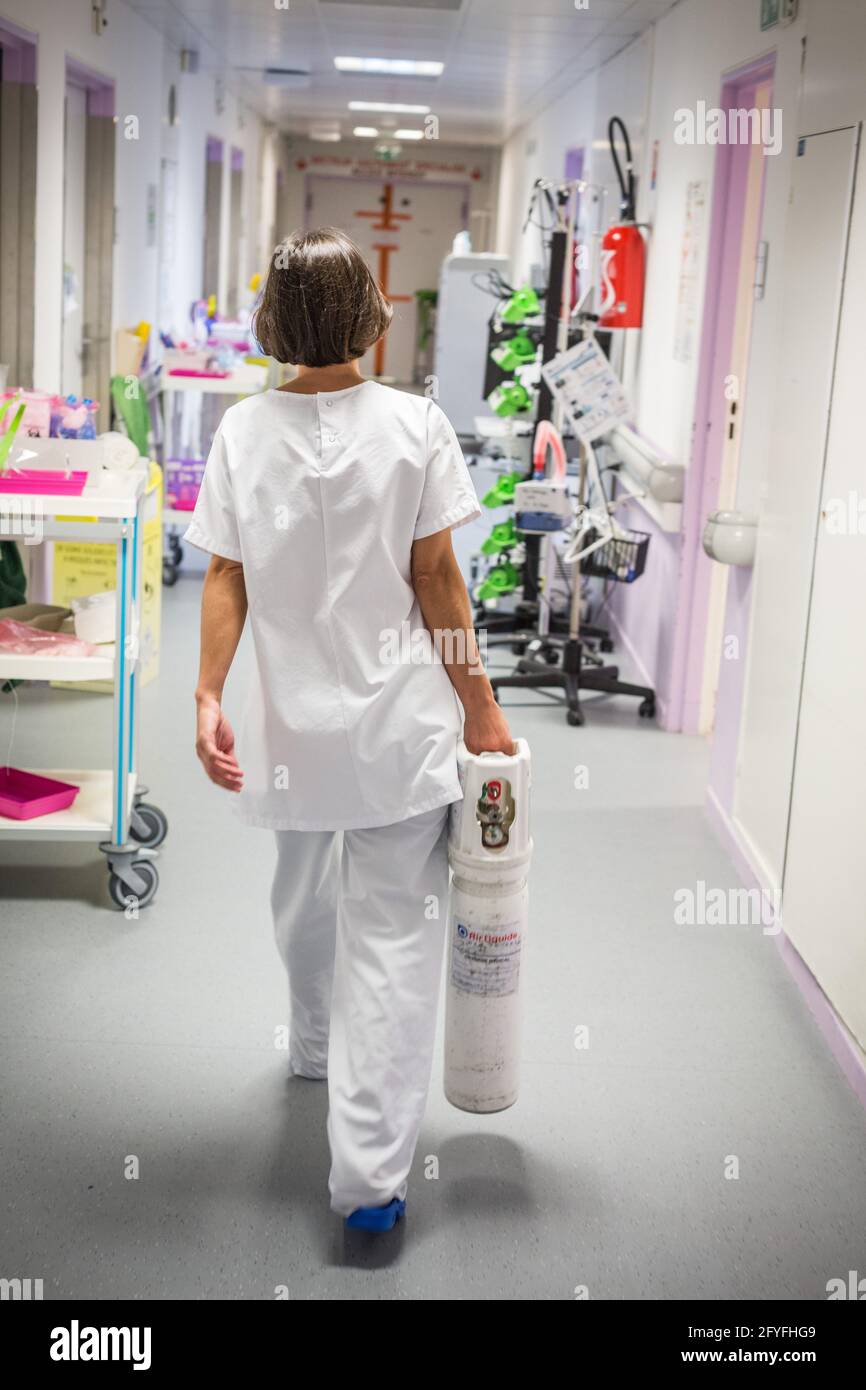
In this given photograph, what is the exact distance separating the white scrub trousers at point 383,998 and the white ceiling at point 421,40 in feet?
15.6

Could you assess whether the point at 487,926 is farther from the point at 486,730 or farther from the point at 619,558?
the point at 619,558

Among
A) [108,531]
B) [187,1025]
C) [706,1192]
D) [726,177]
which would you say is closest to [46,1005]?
[187,1025]

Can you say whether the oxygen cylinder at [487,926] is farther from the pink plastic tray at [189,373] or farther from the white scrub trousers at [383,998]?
the pink plastic tray at [189,373]

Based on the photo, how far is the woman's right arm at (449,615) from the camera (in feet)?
6.90

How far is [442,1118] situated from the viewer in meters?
2.65

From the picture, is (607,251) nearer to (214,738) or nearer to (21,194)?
(21,194)

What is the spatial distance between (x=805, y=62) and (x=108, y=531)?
6.53 ft

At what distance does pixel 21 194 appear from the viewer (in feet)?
17.7

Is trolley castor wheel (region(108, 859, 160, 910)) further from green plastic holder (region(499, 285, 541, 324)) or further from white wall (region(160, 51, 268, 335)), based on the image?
white wall (region(160, 51, 268, 335))

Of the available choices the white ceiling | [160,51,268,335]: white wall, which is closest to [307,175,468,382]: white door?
[160,51,268,335]: white wall

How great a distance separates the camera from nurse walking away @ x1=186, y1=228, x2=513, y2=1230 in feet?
6.71

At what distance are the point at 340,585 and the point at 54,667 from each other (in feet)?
4.78

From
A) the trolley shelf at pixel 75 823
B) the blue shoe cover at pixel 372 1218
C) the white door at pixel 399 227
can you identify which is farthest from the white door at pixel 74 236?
the white door at pixel 399 227

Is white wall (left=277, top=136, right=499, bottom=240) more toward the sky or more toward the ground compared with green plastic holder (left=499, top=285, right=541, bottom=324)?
more toward the sky
